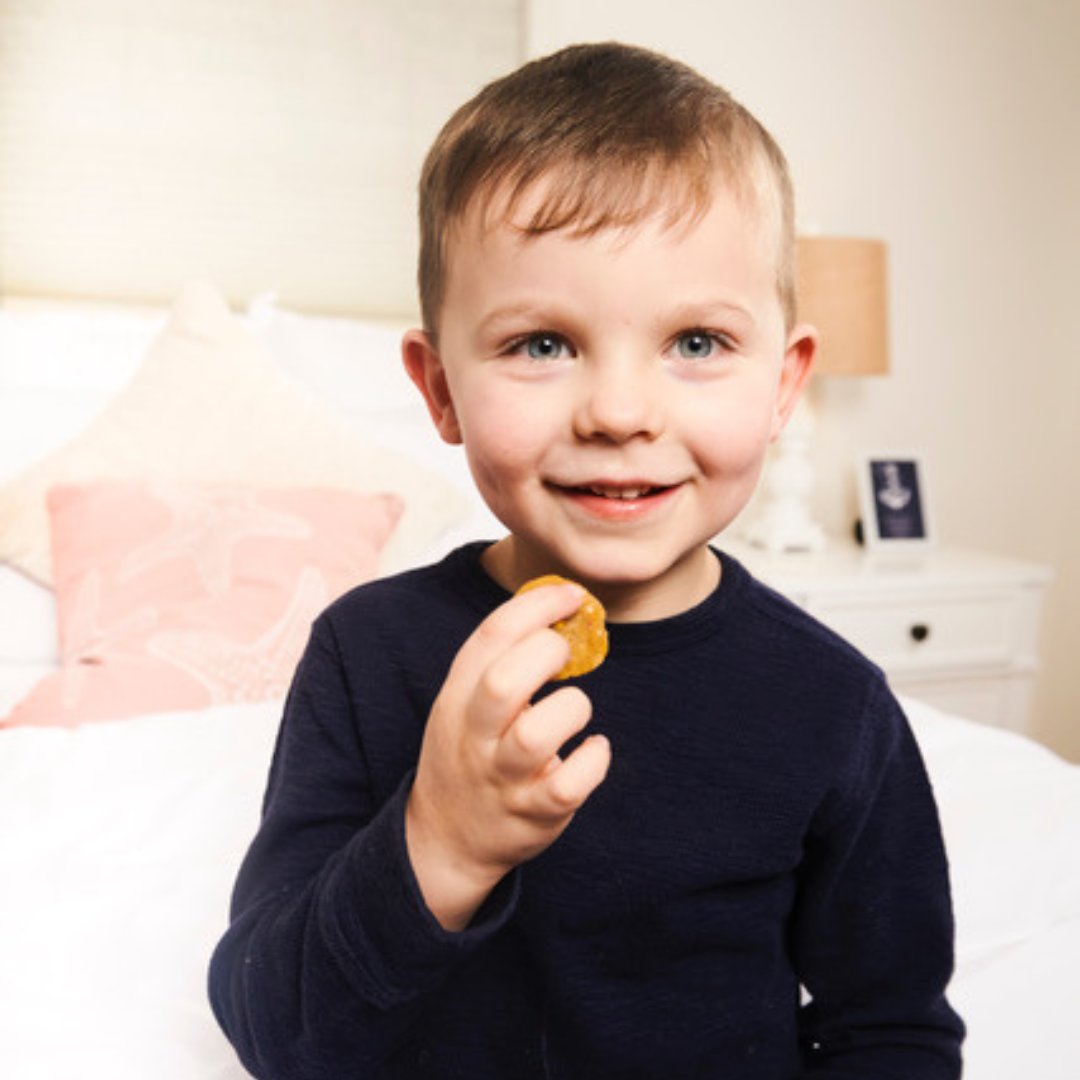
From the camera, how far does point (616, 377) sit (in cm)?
51

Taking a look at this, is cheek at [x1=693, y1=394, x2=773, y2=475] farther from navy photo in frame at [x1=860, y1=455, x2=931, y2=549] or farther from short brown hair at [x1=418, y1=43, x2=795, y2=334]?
navy photo in frame at [x1=860, y1=455, x2=931, y2=549]

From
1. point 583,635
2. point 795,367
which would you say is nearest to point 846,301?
point 795,367

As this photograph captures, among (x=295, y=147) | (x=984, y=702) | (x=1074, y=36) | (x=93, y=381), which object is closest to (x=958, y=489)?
(x=984, y=702)

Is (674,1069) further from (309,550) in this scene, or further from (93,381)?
(93,381)

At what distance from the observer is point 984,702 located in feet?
8.02

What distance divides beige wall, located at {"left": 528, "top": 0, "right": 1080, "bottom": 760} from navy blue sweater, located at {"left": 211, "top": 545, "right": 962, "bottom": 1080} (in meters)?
2.27

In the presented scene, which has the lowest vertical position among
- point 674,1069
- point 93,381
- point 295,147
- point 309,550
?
point 674,1069

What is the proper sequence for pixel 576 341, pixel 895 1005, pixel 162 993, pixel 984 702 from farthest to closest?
pixel 984 702 < pixel 162 993 < pixel 895 1005 < pixel 576 341

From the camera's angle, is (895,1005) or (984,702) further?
(984,702)

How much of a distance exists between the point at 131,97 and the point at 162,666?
1386 mm

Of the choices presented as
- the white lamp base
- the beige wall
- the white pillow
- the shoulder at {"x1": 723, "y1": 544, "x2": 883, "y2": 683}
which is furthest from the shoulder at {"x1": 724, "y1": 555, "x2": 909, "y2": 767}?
the beige wall

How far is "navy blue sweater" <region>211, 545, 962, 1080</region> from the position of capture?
595mm

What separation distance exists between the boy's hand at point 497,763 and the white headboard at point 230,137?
1.98m

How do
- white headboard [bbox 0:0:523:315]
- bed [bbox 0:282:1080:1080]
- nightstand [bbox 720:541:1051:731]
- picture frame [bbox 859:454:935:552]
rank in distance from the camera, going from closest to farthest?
bed [bbox 0:282:1080:1080] → white headboard [bbox 0:0:523:315] → nightstand [bbox 720:541:1051:731] → picture frame [bbox 859:454:935:552]
